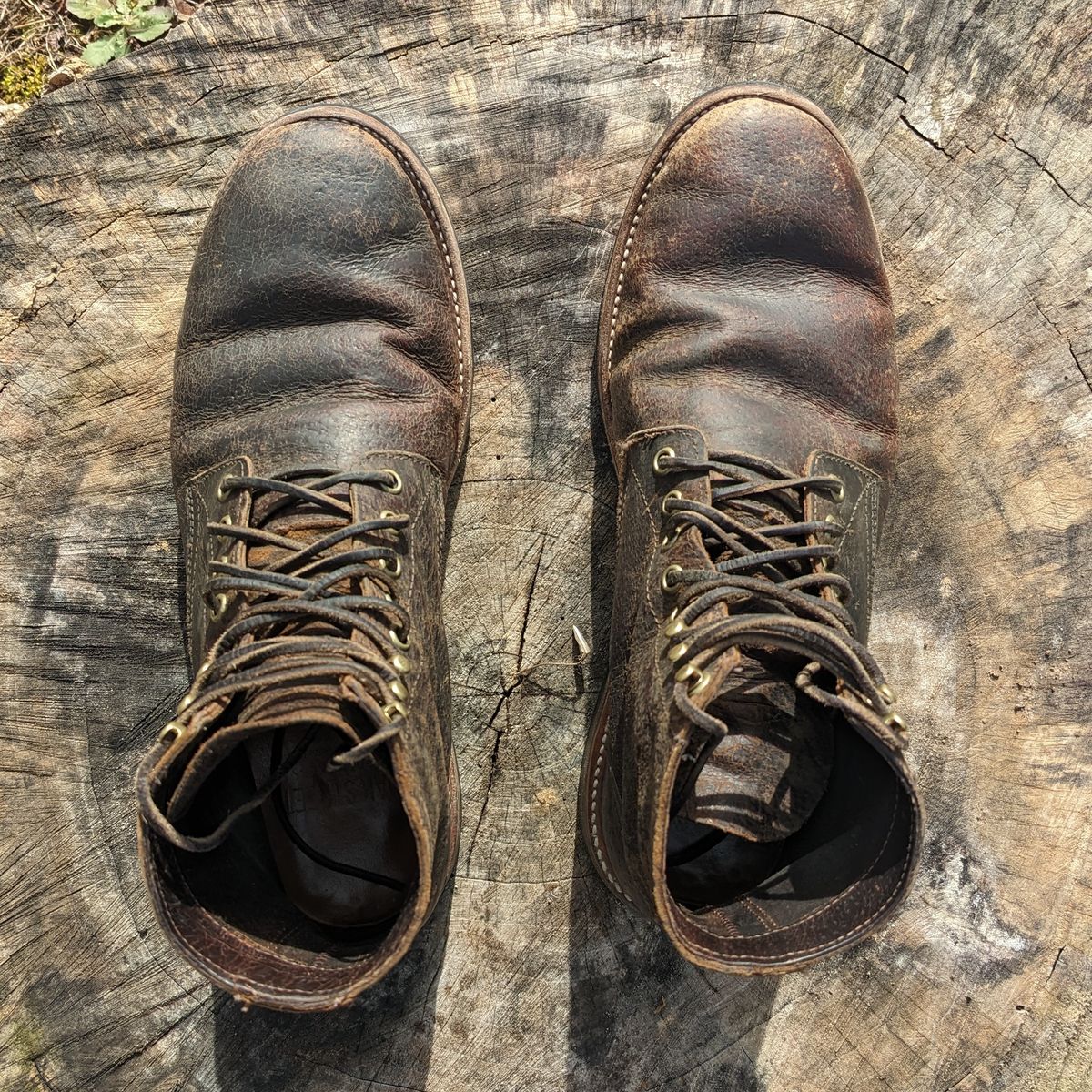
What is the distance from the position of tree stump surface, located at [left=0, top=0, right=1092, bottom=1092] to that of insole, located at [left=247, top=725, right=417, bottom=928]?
27 cm

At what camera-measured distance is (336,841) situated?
170 cm

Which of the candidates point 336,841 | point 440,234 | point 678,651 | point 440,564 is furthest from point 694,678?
point 440,234

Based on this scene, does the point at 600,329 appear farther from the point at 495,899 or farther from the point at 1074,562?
the point at 495,899

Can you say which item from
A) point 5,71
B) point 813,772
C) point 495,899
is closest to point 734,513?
point 813,772

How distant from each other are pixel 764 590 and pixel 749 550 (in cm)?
20

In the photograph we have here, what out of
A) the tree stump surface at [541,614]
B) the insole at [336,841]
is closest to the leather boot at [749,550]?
the tree stump surface at [541,614]

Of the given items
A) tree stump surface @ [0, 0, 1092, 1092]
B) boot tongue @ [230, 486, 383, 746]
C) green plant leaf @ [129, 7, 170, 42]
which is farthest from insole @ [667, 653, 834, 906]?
green plant leaf @ [129, 7, 170, 42]

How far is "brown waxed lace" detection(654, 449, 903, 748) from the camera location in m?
1.43

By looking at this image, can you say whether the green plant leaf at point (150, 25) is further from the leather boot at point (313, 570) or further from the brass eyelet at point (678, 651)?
the brass eyelet at point (678, 651)

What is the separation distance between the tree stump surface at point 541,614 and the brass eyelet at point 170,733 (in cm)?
57

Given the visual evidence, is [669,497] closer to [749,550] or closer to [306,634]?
A: [749,550]

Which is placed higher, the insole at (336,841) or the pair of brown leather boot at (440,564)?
the pair of brown leather boot at (440,564)

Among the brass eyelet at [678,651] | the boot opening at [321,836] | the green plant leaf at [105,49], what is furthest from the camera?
the green plant leaf at [105,49]

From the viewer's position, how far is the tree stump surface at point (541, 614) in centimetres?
188
